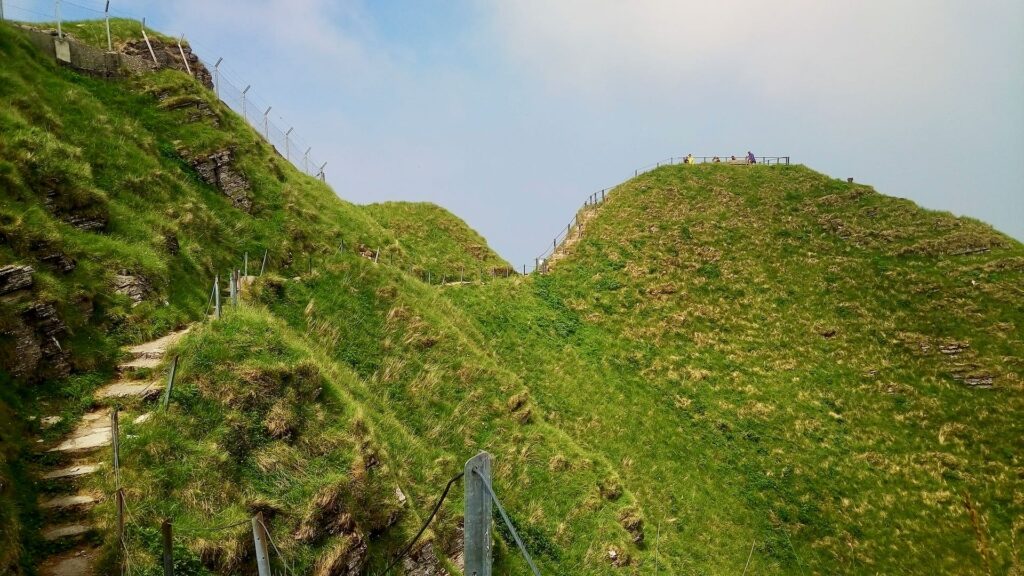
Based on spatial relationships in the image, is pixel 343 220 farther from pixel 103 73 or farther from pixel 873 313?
pixel 873 313

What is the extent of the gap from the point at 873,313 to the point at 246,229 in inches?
1637

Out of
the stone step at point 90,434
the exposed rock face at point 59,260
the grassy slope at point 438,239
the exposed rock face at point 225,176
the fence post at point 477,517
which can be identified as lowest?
the stone step at point 90,434

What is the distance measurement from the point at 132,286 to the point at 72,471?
25.4 feet

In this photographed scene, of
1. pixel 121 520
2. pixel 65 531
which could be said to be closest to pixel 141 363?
pixel 65 531

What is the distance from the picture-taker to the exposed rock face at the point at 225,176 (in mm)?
25125

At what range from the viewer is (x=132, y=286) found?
1570 centimetres

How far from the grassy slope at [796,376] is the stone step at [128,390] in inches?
798

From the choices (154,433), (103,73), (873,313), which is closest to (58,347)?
(154,433)

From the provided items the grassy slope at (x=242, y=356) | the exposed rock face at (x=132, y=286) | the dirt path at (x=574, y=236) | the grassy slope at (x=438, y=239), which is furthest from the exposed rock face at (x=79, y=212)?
the dirt path at (x=574, y=236)

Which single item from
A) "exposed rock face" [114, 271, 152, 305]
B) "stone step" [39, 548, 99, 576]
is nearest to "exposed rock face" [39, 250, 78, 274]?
"exposed rock face" [114, 271, 152, 305]

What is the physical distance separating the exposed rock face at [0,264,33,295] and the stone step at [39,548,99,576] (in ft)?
23.5

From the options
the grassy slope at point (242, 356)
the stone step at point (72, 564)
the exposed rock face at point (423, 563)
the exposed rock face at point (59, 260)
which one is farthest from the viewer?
the exposed rock face at point (59, 260)

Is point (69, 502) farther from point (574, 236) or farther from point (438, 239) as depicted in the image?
point (574, 236)

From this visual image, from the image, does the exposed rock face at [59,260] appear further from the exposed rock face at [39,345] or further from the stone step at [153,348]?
the stone step at [153,348]
